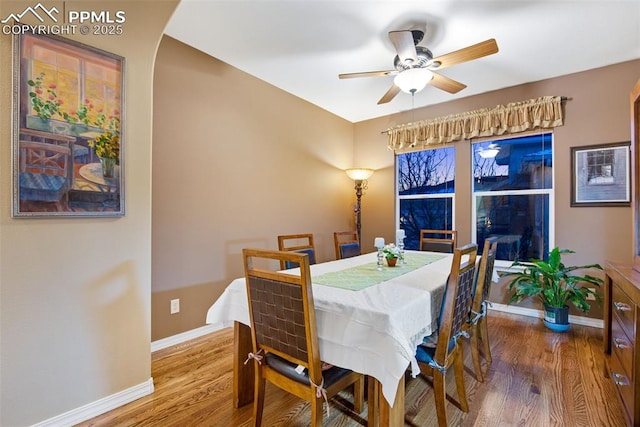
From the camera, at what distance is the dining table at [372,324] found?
122 cm

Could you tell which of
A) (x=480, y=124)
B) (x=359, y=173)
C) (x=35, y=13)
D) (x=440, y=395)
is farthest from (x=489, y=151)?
(x=35, y=13)

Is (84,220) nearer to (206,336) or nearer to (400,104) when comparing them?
(206,336)

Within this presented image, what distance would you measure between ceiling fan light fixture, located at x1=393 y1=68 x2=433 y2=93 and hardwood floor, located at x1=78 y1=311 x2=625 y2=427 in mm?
2265

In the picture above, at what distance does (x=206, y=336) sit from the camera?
287 cm

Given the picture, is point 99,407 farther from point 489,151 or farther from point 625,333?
point 489,151

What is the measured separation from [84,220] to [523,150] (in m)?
4.36

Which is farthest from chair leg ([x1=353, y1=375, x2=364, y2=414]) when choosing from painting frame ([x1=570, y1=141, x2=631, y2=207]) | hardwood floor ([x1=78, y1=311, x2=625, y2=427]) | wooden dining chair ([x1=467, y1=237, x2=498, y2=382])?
painting frame ([x1=570, y1=141, x2=631, y2=207])

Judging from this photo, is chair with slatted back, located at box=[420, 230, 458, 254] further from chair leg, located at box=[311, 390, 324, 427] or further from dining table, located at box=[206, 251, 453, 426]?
chair leg, located at box=[311, 390, 324, 427]

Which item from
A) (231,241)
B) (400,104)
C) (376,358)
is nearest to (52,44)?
(231,241)

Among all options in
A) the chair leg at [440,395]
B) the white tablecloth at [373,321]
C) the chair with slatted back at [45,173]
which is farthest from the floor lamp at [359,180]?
the chair with slatted back at [45,173]

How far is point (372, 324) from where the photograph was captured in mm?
1273

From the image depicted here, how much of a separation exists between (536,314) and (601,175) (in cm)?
166

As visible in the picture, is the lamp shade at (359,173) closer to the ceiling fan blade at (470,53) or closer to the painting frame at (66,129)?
the ceiling fan blade at (470,53)

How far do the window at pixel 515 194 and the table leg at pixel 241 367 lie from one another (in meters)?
3.29
